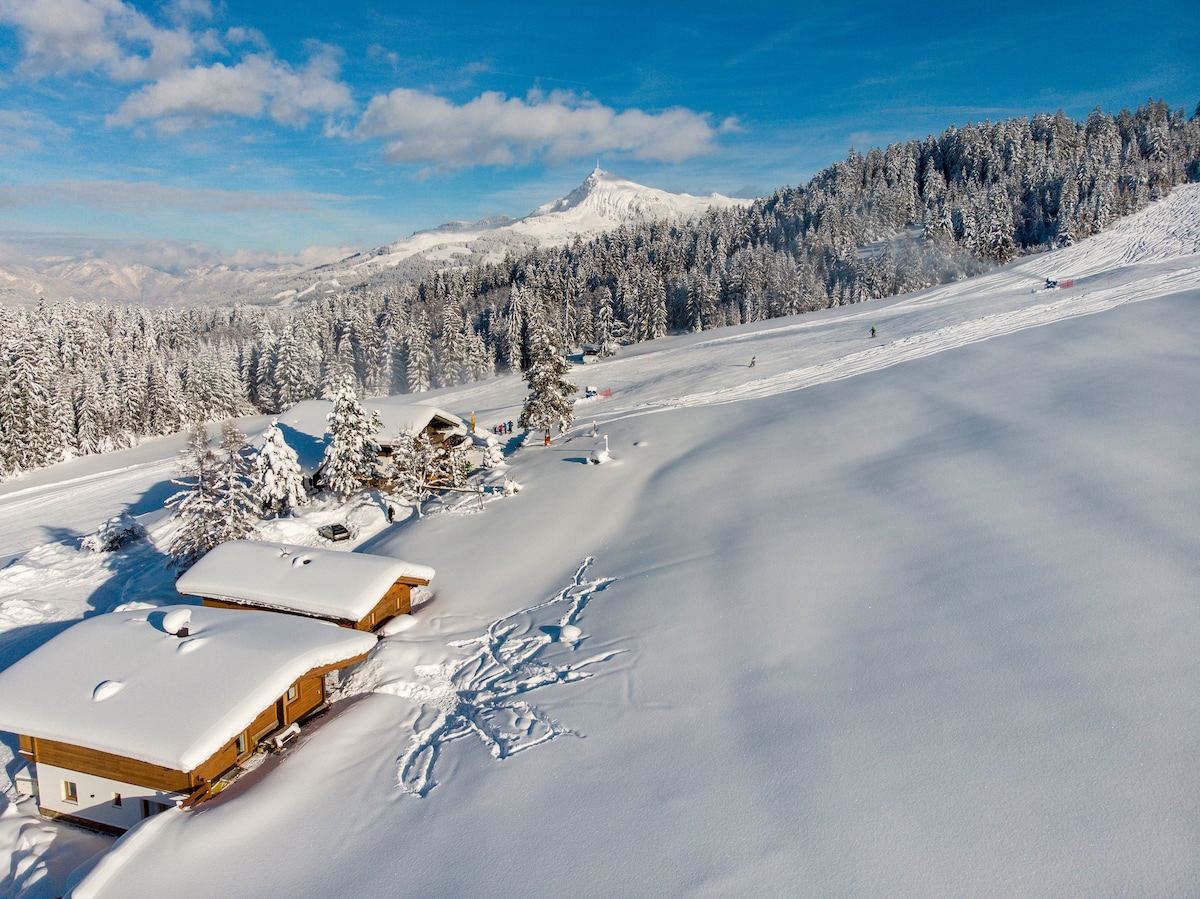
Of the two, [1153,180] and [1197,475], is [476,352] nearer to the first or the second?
[1197,475]

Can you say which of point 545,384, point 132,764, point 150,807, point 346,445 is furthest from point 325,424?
point 150,807

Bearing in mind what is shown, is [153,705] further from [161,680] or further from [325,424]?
[325,424]

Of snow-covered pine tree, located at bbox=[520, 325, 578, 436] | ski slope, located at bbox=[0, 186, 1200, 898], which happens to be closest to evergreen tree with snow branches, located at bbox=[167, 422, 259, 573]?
ski slope, located at bbox=[0, 186, 1200, 898]

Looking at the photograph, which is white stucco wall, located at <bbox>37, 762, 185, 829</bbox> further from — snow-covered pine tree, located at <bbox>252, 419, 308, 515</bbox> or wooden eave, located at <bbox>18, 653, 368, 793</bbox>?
snow-covered pine tree, located at <bbox>252, 419, 308, 515</bbox>

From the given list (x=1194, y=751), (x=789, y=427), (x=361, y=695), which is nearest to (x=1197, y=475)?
(x=1194, y=751)

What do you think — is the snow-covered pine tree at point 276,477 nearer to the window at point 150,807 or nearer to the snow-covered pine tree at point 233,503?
the snow-covered pine tree at point 233,503
